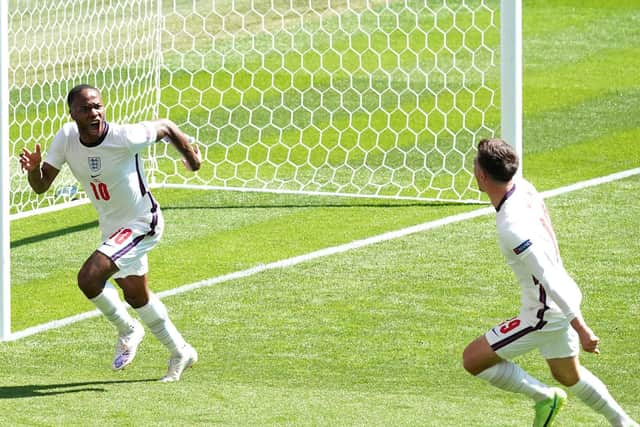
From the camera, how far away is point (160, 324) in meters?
8.30

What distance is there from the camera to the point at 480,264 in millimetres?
10758

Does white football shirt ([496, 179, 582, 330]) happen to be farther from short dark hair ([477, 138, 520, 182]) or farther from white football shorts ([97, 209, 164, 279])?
white football shorts ([97, 209, 164, 279])

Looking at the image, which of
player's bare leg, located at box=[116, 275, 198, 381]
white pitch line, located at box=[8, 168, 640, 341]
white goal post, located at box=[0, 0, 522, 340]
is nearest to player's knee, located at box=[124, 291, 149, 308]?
player's bare leg, located at box=[116, 275, 198, 381]

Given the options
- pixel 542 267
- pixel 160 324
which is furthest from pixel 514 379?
pixel 160 324

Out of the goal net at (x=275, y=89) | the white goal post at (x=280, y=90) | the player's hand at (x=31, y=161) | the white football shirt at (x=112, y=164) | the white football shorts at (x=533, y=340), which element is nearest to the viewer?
the white football shorts at (x=533, y=340)

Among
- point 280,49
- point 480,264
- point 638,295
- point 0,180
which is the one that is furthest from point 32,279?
point 280,49

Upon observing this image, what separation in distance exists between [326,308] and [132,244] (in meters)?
2.02

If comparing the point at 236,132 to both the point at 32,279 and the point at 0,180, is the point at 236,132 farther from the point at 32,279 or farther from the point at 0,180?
the point at 0,180

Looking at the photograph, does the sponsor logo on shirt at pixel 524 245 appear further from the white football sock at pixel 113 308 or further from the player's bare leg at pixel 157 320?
the white football sock at pixel 113 308

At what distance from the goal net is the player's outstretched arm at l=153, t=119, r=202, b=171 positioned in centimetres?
510

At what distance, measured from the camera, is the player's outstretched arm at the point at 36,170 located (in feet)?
26.1

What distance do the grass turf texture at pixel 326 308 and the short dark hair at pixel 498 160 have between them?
4.56 ft

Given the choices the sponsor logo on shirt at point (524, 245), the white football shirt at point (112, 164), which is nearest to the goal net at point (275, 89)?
the white football shirt at point (112, 164)

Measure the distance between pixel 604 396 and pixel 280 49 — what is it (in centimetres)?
1196
